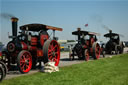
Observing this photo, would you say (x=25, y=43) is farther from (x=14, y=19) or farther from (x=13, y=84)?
(x=13, y=84)

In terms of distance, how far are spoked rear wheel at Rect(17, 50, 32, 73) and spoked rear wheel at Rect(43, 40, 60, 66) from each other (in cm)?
98

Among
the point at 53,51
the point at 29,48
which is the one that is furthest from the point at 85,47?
the point at 29,48

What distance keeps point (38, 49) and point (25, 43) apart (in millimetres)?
855

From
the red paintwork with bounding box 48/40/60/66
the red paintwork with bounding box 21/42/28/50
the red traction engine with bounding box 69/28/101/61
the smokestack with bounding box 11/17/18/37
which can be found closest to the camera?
the smokestack with bounding box 11/17/18/37

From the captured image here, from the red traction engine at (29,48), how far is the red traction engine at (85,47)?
4.42 metres

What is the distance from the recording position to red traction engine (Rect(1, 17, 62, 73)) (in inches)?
344

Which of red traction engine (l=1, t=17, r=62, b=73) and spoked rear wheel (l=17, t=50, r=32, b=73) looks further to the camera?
red traction engine (l=1, t=17, r=62, b=73)

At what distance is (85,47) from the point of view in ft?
49.9

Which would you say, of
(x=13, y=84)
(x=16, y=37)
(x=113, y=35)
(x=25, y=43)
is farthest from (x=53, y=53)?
(x=113, y=35)

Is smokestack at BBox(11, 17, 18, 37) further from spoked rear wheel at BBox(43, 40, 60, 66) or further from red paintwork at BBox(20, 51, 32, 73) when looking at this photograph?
spoked rear wheel at BBox(43, 40, 60, 66)

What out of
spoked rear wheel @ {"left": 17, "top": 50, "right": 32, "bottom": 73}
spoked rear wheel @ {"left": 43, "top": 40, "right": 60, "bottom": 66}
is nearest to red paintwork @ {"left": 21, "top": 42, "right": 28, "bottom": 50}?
spoked rear wheel @ {"left": 17, "top": 50, "right": 32, "bottom": 73}

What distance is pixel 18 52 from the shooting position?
912 centimetres

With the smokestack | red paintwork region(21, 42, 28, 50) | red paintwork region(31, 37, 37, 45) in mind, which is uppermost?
the smokestack

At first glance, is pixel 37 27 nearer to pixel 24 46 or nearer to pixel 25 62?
pixel 24 46
